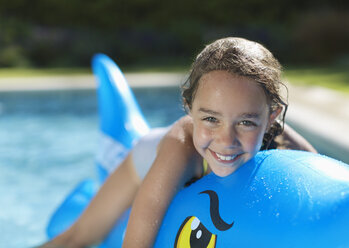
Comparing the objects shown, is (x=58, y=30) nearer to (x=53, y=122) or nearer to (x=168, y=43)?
(x=168, y=43)

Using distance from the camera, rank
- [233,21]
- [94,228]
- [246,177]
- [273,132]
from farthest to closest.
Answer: [233,21], [94,228], [273,132], [246,177]

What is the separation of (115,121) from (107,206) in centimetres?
87

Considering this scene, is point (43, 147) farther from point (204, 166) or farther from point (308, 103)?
point (204, 166)

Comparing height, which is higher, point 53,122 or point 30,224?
point 30,224

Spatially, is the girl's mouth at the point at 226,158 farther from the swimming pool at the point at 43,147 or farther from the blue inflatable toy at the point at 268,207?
the swimming pool at the point at 43,147

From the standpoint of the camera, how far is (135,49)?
13.7 metres

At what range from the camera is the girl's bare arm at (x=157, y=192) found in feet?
5.38

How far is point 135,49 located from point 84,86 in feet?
16.3

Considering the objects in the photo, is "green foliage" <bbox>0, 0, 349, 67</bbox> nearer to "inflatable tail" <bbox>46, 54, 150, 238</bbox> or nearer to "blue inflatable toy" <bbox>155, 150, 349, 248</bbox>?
"inflatable tail" <bbox>46, 54, 150, 238</bbox>

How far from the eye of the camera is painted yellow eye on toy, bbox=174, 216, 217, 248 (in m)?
1.46

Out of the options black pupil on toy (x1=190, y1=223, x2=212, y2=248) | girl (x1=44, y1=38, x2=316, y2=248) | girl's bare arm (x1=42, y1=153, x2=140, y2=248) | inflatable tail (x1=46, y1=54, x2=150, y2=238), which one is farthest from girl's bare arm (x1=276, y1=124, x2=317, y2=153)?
inflatable tail (x1=46, y1=54, x2=150, y2=238)

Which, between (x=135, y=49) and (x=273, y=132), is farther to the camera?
(x=135, y=49)

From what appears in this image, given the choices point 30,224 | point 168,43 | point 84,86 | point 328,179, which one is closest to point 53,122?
point 84,86

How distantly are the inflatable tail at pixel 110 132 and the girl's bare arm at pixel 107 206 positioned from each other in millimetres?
455
